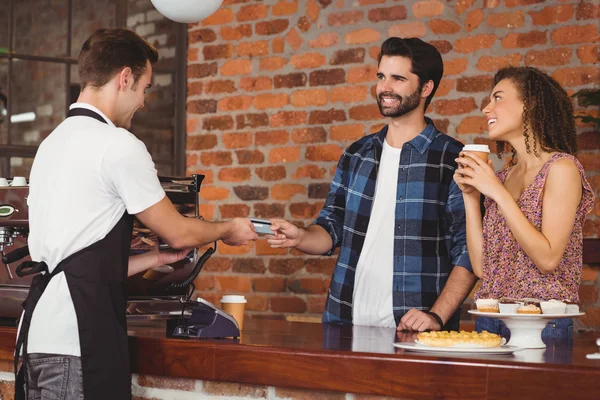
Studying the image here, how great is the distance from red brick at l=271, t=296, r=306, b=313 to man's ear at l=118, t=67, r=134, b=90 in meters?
2.20

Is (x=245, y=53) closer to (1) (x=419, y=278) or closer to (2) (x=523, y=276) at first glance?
(1) (x=419, y=278)

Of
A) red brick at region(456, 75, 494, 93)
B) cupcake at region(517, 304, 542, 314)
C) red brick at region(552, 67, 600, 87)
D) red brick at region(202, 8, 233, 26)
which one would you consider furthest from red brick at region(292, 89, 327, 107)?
cupcake at region(517, 304, 542, 314)

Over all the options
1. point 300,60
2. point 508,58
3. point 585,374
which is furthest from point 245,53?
→ point 585,374

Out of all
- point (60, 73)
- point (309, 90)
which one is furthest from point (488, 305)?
point (60, 73)

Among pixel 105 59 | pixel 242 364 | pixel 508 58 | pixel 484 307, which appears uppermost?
pixel 508 58

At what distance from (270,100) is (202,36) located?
56cm

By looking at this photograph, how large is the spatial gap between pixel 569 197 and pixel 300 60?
2157 mm

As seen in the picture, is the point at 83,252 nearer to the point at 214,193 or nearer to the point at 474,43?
the point at 474,43

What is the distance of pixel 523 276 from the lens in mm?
2273

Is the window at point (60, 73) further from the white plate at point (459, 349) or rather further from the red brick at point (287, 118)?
the white plate at point (459, 349)

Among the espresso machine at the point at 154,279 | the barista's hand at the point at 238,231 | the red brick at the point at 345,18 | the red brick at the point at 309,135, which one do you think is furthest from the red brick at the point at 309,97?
the barista's hand at the point at 238,231

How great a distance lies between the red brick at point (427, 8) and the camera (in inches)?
148

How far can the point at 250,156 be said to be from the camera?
13.9 ft

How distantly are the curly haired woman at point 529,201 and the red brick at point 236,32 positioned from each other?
6.74ft
